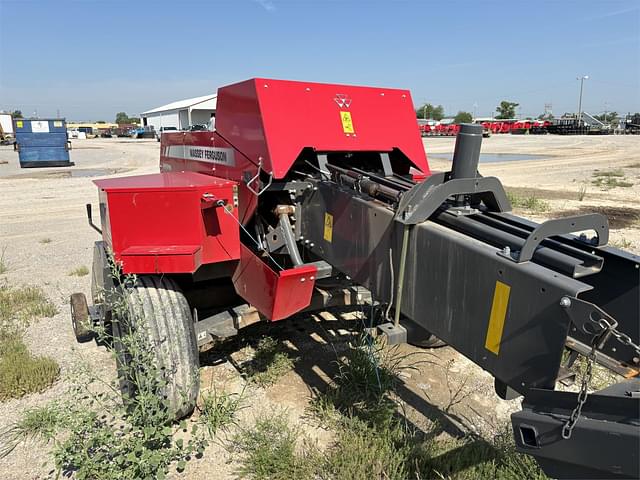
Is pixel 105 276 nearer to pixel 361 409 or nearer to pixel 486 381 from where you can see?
pixel 361 409

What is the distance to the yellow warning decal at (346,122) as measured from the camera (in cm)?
326

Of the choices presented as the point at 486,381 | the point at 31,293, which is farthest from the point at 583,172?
the point at 31,293

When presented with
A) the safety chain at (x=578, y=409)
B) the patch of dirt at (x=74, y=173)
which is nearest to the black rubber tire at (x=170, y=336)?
the safety chain at (x=578, y=409)

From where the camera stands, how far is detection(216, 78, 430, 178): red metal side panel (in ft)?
9.75

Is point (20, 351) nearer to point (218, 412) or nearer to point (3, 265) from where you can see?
point (218, 412)

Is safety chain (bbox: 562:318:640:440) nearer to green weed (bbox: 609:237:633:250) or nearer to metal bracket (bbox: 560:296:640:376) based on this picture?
metal bracket (bbox: 560:296:640:376)

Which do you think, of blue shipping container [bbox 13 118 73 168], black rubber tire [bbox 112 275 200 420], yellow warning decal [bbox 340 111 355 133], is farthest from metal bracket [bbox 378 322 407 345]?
blue shipping container [bbox 13 118 73 168]

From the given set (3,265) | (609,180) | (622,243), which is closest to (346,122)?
(3,265)

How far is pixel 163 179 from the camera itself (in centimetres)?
347

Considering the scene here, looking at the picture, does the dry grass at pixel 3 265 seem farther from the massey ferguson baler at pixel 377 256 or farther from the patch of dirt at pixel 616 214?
the patch of dirt at pixel 616 214

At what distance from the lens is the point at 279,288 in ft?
8.98

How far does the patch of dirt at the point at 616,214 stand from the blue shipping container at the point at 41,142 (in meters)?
20.8

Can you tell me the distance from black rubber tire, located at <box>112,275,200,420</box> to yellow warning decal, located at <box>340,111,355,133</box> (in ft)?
5.03

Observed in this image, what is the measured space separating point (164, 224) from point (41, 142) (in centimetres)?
2255
